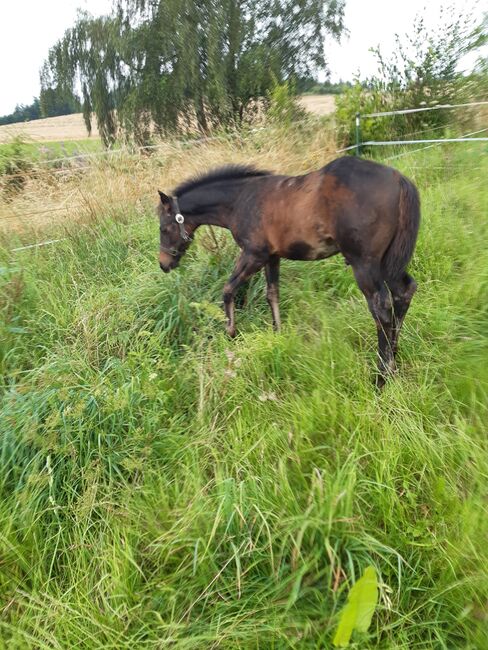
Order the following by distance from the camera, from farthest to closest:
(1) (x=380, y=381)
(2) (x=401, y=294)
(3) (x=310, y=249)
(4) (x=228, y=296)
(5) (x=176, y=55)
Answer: (5) (x=176, y=55) → (4) (x=228, y=296) → (3) (x=310, y=249) → (2) (x=401, y=294) → (1) (x=380, y=381)

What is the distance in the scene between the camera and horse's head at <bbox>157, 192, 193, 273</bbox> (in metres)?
3.94

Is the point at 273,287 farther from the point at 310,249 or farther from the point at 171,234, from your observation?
the point at 171,234

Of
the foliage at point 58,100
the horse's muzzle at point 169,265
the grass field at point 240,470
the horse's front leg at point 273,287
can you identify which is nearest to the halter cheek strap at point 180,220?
the horse's muzzle at point 169,265

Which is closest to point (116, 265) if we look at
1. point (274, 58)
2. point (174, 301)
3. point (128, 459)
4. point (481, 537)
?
point (174, 301)

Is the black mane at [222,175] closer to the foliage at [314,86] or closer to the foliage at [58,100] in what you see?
the foliage at [58,100]

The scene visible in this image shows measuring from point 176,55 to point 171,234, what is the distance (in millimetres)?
10560

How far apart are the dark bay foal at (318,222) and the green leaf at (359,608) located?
1.53m

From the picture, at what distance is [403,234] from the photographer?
2975 millimetres

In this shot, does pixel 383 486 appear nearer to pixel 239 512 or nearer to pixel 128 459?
pixel 239 512

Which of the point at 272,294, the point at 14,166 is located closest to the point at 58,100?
the point at 14,166

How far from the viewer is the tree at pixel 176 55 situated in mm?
11711

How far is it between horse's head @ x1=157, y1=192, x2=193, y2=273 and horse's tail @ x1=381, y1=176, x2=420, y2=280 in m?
1.81

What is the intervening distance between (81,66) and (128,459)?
44.1ft

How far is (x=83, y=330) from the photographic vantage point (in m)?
3.57
